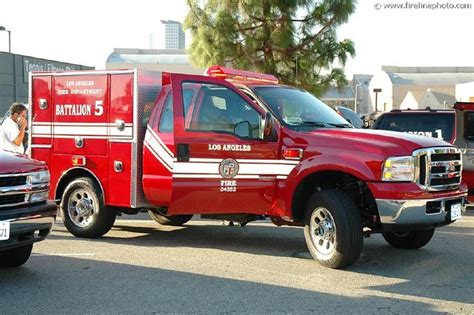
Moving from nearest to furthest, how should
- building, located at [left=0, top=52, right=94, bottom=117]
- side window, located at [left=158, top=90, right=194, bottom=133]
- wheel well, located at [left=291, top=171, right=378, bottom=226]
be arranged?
wheel well, located at [left=291, top=171, right=378, bottom=226]
side window, located at [left=158, top=90, right=194, bottom=133]
building, located at [left=0, top=52, right=94, bottom=117]

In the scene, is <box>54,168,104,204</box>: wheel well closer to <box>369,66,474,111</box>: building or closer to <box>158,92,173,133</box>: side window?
<box>158,92,173,133</box>: side window

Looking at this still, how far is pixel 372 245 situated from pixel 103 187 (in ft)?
12.1

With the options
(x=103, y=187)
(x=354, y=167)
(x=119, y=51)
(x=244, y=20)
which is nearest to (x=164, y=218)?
(x=103, y=187)

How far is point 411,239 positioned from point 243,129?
2.62 m

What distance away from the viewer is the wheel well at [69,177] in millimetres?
8513

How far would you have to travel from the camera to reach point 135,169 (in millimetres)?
7977

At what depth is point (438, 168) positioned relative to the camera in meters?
6.61

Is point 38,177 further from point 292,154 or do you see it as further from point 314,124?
point 314,124

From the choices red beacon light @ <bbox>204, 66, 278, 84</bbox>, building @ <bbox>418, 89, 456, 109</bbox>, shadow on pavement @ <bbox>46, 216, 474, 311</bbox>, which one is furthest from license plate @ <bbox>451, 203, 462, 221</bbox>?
building @ <bbox>418, 89, 456, 109</bbox>

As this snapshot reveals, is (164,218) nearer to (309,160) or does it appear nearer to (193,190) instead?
(193,190)

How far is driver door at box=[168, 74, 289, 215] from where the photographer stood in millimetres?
7195

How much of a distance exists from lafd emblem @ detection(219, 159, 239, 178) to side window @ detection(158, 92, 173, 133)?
81cm

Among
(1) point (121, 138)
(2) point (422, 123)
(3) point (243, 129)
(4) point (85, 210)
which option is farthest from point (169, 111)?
(2) point (422, 123)

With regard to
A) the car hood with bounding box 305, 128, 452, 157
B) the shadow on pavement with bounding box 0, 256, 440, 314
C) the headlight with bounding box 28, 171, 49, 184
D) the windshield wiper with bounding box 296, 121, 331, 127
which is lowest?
the shadow on pavement with bounding box 0, 256, 440, 314
